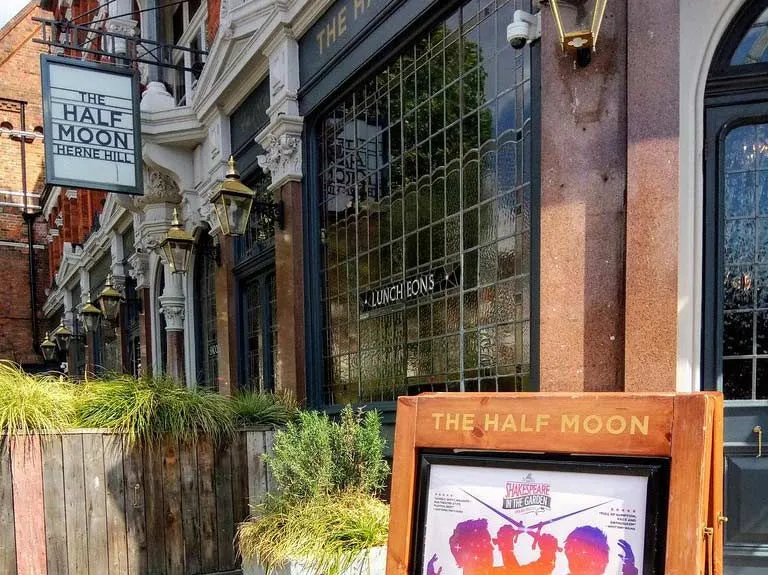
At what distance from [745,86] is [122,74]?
7434 mm

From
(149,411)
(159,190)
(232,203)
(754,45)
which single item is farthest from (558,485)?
(159,190)

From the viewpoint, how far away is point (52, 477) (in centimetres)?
420

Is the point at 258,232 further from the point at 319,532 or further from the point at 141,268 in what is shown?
the point at 319,532

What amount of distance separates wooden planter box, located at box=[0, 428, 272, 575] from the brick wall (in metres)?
21.8

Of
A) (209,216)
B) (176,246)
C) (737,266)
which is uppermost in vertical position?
(209,216)

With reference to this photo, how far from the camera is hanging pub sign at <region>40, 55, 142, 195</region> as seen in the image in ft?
24.5

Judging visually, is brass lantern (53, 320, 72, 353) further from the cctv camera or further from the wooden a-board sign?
the wooden a-board sign

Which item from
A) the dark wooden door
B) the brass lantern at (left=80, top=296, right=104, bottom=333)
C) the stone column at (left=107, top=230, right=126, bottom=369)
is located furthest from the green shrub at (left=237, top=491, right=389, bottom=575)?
the stone column at (left=107, top=230, right=126, bottom=369)

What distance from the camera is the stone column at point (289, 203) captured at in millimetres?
6262

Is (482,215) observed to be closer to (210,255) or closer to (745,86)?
(745,86)

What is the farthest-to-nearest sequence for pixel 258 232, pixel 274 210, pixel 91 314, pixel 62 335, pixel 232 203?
pixel 62 335
pixel 91 314
pixel 258 232
pixel 274 210
pixel 232 203

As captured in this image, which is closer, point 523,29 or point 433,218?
point 523,29

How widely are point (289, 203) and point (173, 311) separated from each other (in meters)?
4.51

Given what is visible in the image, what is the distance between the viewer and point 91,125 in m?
7.79
